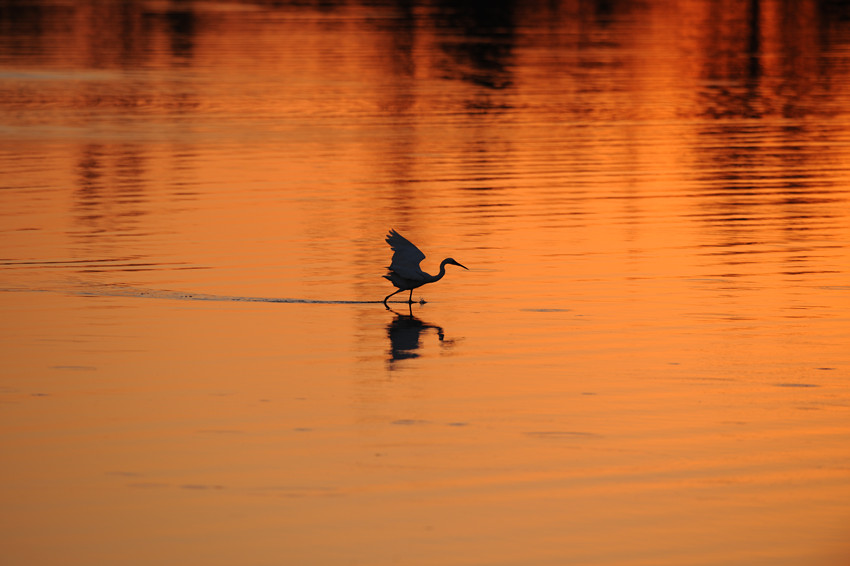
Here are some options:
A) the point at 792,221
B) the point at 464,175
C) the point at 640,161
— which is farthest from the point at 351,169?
the point at 792,221

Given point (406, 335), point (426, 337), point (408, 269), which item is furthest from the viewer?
point (408, 269)

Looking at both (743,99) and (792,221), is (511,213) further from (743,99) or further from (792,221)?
(743,99)

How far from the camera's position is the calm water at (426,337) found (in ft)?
33.3

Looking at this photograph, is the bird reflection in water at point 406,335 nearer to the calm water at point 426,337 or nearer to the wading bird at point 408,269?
the calm water at point 426,337

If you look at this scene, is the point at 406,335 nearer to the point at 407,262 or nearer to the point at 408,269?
the point at 408,269

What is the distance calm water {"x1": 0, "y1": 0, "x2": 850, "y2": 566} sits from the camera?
33.3 feet

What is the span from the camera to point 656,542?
32.0 ft

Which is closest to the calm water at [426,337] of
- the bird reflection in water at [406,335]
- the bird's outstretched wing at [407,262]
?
the bird reflection in water at [406,335]

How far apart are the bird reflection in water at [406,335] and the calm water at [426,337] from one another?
0.17ft

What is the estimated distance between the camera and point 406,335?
50.8 ft

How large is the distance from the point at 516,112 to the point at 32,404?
25.6m

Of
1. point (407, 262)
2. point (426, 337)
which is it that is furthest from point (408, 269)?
point (426, 337)

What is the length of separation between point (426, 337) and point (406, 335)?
0.83ft

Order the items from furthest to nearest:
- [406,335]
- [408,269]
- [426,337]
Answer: [408,269] → [406,335] → [426,337]
